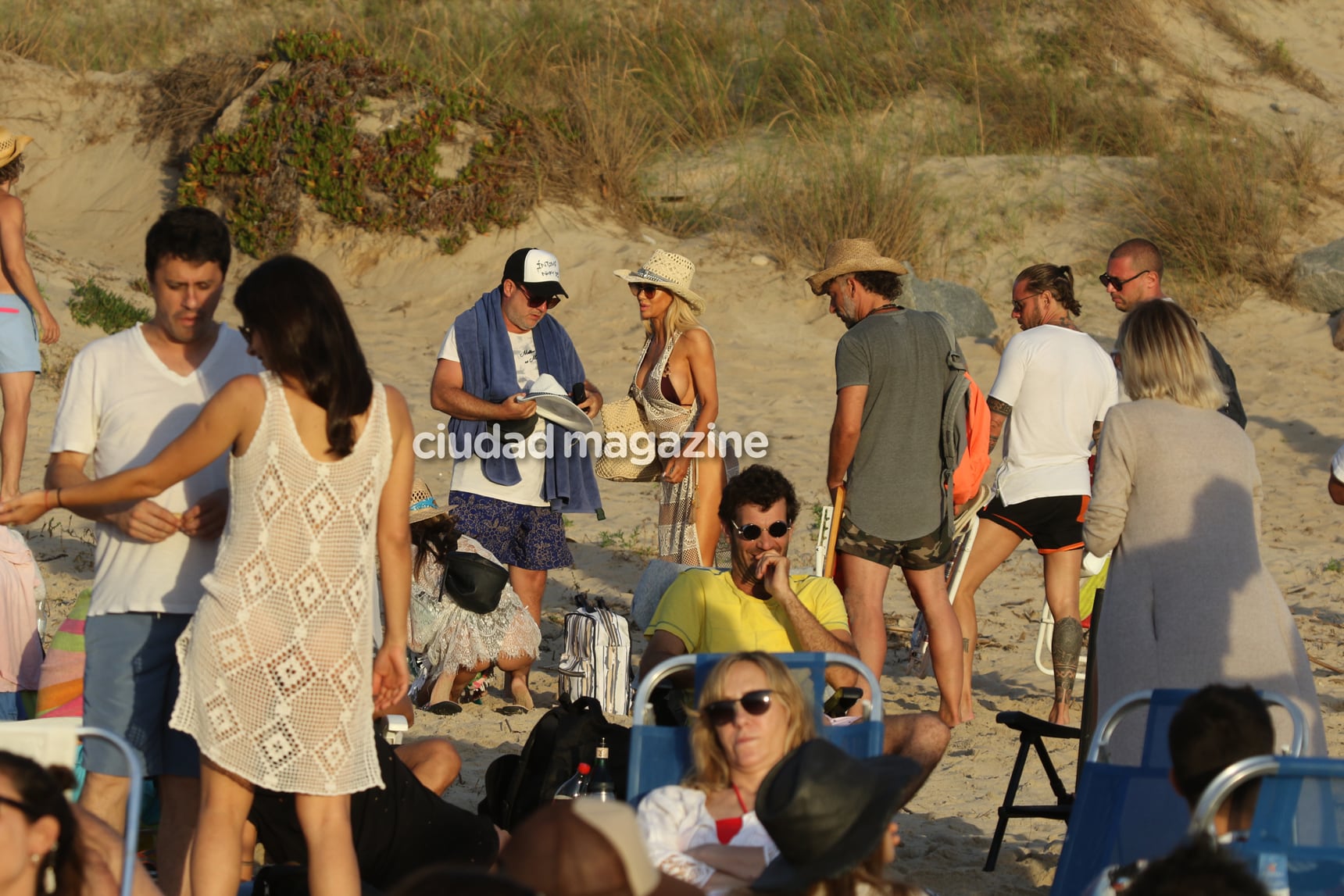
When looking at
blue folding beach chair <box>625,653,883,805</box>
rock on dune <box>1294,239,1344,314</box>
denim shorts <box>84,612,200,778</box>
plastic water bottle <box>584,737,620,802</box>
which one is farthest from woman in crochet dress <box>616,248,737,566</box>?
rock on dune <box>1294,239,1344,314</box>

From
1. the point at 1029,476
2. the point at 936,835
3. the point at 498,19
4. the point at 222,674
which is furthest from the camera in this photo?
the point at 498,19

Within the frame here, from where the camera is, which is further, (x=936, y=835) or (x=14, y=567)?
(x=936, y=835)

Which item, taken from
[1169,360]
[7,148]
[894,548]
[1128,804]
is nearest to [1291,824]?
[1128,804]

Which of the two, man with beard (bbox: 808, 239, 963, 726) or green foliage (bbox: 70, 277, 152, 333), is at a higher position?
green foliage (bbox: 70, 277, 152, 333)

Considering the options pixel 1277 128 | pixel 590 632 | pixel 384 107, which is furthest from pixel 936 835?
pixel 1277 128

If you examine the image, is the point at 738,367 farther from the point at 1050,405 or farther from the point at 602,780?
the point at 602,780

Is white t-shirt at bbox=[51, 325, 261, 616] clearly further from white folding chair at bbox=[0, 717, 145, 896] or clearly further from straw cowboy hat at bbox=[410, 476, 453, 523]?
straw cowboy hat at bbox=[410, 476, 453, 523]

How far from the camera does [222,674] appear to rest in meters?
2.95

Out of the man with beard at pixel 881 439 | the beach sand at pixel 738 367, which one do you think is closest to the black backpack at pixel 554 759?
the beach sand at pixel 738 367

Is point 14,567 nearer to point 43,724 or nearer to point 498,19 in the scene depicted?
point 43,724

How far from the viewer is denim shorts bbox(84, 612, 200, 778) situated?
10.4ft

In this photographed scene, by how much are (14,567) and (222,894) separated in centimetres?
172

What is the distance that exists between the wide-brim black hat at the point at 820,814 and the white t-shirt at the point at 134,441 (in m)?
1.44

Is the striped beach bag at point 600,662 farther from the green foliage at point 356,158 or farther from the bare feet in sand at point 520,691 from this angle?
the green foliage at point 356,158
